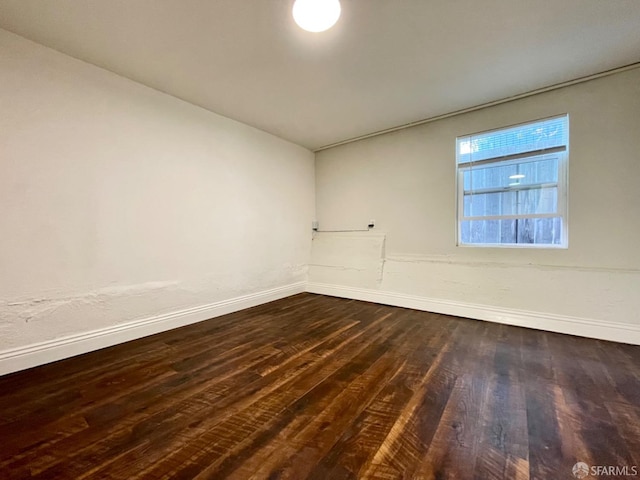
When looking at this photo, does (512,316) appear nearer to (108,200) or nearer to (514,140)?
(514,140)

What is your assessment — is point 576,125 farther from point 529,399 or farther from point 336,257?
point 336,257

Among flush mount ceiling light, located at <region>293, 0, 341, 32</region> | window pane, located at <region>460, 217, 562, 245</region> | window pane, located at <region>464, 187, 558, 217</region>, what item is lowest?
window pane, located at <region>460, 217, 562, 245</region>

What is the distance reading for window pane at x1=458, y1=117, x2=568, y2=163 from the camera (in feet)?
9.79

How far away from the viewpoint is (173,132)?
3.05 meters

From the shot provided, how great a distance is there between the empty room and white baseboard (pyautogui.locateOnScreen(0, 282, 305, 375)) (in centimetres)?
2

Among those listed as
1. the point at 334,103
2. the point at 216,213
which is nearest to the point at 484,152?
the point at 334,103

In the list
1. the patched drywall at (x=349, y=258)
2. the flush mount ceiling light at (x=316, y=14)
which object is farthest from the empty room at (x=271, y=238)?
the patched drywall at (x=349, y=258)

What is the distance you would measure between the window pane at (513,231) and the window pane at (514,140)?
81 centimetres

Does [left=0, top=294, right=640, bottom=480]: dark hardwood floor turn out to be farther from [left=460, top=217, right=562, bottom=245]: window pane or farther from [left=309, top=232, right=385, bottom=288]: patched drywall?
[left=309, top=232, right=385, bottom=288]: patched drywall

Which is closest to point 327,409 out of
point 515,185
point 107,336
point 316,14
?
point 107,336

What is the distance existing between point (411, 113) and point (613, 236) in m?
2.44

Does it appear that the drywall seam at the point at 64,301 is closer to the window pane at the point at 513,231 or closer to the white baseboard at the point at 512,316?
the white baseboard at the point at 512,316

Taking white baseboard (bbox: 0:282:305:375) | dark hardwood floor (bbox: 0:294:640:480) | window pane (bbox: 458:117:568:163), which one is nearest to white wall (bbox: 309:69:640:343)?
window pane (bbox: 458:117:568:163)

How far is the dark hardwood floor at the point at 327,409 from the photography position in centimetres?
122
